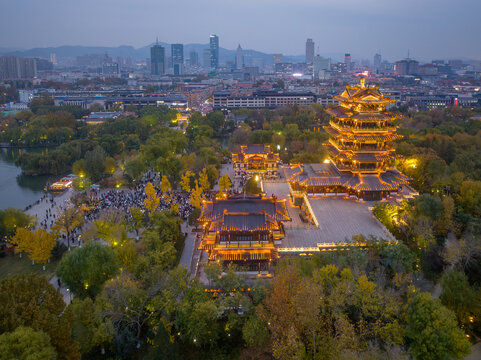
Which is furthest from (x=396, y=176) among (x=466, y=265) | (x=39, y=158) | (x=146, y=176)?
(x=39, y=158)

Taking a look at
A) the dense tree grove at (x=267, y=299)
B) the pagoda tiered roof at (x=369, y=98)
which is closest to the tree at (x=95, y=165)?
the dense tree grove at (x=267, y=299)

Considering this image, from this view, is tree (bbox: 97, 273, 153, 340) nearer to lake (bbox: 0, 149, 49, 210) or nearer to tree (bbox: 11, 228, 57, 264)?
tree (bbox: 11, 228, 57, 264)

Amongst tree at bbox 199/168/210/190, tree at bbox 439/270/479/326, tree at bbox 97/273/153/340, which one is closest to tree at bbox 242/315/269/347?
tree at bbox 97/273/153/340

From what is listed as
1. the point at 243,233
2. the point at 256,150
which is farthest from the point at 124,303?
the point at 256,150

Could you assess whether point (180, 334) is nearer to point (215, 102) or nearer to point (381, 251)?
point (381, 251)

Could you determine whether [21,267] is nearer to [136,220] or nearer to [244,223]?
[136,220]

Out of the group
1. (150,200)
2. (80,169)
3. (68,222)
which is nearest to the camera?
(68,222)
